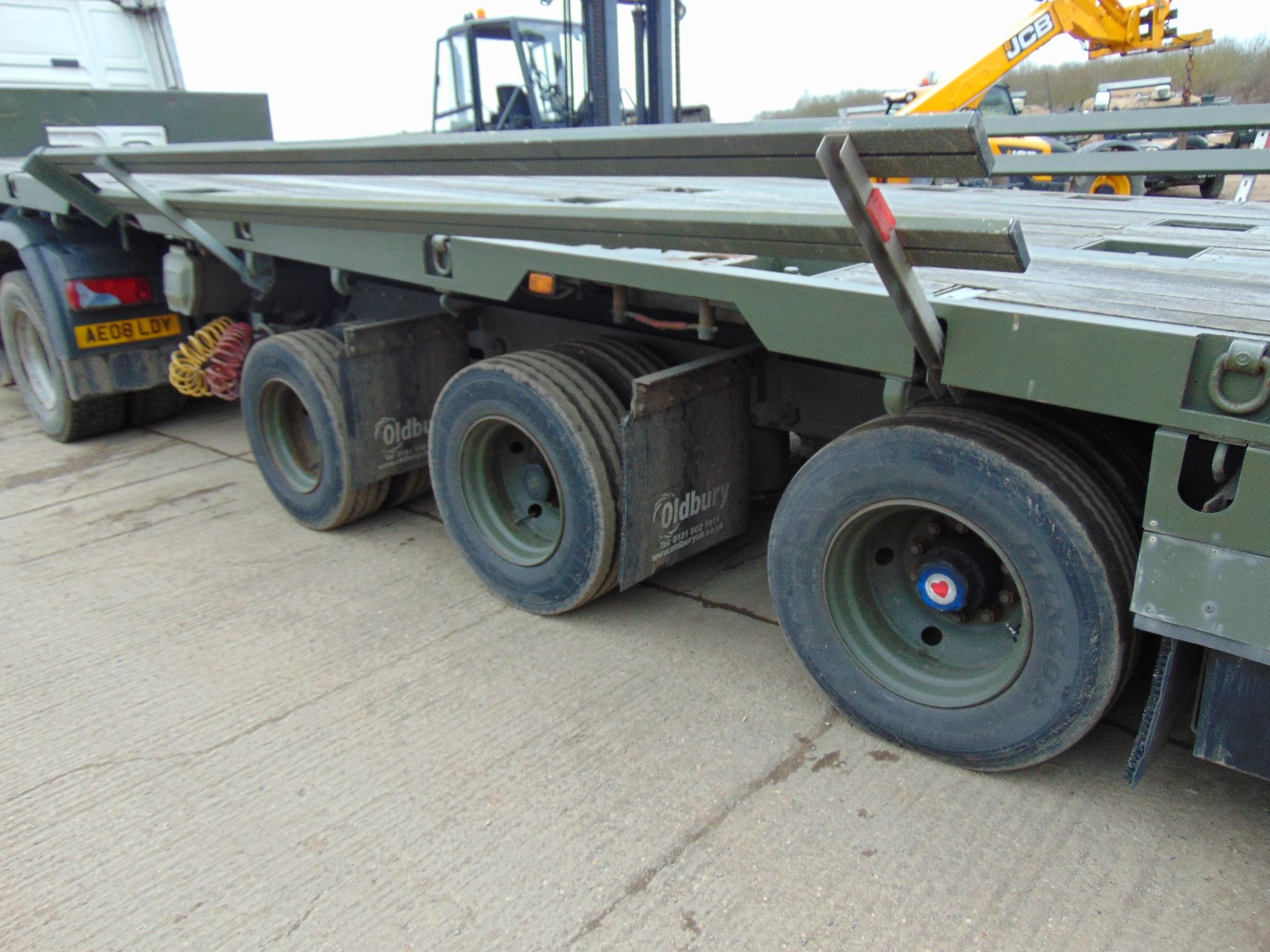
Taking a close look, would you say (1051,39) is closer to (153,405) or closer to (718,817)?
(153,405)

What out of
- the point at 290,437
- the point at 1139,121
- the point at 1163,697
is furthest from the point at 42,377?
the point at 1163,697

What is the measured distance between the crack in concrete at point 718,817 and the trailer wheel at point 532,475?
2.89 ft

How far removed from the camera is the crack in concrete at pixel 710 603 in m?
3.49

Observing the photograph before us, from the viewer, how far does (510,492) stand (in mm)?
3863

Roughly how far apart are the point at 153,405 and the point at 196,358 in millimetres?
1129

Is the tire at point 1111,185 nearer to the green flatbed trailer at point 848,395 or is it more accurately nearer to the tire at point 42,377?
the green flatbed trailer at point 848,395

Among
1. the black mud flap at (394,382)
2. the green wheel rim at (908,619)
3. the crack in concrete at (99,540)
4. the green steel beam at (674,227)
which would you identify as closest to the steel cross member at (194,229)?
the green steel beam at (674,227)

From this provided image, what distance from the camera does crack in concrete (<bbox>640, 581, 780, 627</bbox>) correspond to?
3492 millimetres

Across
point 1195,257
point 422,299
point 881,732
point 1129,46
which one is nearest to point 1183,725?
point 881,732

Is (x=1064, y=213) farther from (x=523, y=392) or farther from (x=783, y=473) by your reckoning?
(x=523, y=392)

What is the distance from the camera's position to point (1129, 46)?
1203cm

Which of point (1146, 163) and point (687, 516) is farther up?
point (1146, 163)

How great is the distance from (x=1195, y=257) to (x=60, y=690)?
3.70 m

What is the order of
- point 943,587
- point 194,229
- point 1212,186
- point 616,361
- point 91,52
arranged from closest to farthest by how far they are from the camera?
1. point 943,587
2. point 616,361
3. point 194,229
4. point 91,52
5. point 1212,186
